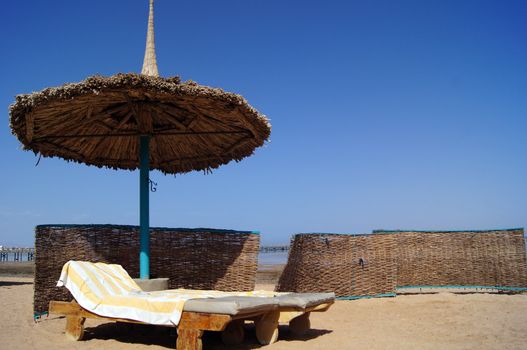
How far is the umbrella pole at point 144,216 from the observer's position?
19.9 feet

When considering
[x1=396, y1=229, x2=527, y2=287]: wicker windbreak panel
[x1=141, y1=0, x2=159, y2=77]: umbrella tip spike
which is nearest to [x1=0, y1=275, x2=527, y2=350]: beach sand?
[x1=396, y1=229, x2=527, y2=287]: wicker windbreak panel

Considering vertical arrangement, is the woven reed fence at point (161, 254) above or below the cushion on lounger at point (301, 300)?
above

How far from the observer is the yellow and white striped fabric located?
13.9 feet

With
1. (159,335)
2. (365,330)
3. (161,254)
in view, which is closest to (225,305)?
(159,335)

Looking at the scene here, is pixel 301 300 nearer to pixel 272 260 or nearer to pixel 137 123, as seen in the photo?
pixel 137 123

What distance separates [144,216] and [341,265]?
3538 millimetres

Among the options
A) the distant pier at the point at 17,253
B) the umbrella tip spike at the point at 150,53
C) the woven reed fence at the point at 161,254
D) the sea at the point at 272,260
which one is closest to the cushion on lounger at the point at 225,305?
the woven reed fence at the point at 161,254

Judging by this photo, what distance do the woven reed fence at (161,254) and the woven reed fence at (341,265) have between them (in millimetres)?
1066

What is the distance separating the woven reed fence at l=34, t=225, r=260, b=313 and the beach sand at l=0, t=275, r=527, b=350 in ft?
2.45

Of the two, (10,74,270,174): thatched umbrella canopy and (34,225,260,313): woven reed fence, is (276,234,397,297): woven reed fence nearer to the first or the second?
(34,225,260,313): woven reed fence

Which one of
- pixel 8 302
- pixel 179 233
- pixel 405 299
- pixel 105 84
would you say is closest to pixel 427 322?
pixel 405 299

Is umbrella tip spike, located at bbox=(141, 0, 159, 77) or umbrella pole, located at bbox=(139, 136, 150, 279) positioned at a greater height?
umbrella tip spike, located at bbox=(141, 0, 159, 77)

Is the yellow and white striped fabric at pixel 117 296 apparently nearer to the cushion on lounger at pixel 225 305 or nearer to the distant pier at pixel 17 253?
the cushion on lounger at pixel 225 305

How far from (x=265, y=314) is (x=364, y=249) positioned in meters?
3.96
